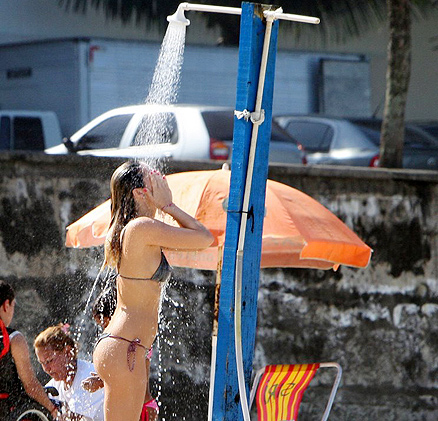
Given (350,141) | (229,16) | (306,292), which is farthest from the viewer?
(229,16)

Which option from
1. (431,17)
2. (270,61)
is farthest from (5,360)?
(431,17)

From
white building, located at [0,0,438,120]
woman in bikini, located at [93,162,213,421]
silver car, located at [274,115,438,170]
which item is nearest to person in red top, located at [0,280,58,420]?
woman in bikini, located at [93,162,213,421]

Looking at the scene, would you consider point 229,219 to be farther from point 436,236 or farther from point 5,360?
point 436,236

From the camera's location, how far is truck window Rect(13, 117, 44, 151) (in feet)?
48.2

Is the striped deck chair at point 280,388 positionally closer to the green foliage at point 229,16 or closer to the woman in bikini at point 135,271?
the woman in bikini at point 135,271

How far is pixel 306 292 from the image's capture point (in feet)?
25.0

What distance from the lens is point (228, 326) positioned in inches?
171

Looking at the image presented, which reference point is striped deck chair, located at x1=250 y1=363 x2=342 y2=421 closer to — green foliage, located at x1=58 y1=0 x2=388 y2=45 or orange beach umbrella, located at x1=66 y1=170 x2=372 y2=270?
orange beach umbrella, located at x1=66 y1=170 x2=372 y2=270

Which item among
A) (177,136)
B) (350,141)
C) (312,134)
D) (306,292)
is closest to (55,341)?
(306,292)

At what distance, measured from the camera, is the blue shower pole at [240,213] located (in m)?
4.32

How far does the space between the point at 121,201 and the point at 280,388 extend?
1.15 m

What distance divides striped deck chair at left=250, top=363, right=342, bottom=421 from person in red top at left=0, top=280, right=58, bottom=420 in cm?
125

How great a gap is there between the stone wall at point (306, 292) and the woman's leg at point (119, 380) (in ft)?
9.11

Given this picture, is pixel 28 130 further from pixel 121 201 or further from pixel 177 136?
pixel 121 201
